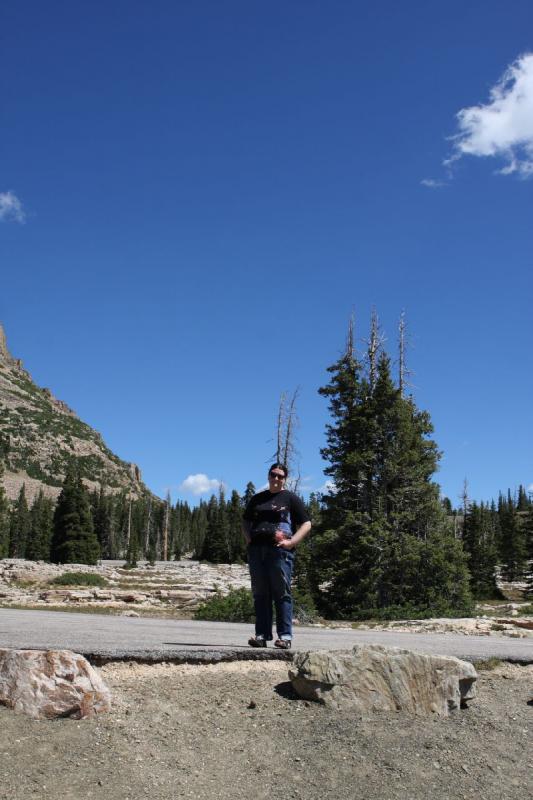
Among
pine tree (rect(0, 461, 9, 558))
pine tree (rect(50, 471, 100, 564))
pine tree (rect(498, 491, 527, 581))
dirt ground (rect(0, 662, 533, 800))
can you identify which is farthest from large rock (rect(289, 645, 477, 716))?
pine tree (rect(498, 491, 527, 581))

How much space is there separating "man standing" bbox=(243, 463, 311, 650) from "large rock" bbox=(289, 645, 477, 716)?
3.12 ft

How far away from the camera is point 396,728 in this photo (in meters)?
6.29

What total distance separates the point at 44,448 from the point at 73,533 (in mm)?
87213

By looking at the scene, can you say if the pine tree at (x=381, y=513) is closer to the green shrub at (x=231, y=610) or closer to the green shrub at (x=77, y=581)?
the green shrub at (x=231, y=610)

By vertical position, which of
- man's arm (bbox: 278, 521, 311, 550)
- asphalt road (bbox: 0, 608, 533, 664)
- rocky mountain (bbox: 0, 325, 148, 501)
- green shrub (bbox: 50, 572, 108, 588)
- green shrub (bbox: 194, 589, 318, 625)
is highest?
rocky mountain (bbox: 0, 325, 148, 501)

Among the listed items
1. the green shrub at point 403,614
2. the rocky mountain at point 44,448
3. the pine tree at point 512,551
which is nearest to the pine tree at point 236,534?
the pine tree at point 512,551

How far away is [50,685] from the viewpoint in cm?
588

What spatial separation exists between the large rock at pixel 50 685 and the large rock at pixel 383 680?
1949 millimetres

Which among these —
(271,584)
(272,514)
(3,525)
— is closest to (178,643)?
(271,584)

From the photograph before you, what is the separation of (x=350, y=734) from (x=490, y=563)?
5888 centimetres

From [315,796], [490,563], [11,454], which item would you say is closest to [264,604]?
[315,796]

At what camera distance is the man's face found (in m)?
7.86

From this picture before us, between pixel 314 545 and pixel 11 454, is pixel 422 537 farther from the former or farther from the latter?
pixel 11 454

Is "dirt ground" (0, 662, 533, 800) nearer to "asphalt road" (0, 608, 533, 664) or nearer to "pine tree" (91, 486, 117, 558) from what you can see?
"asphalt road" (0, 608, 533, 664)
